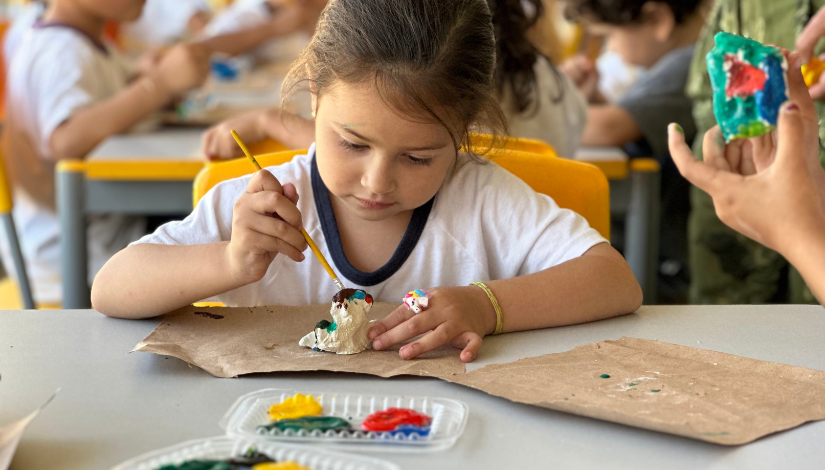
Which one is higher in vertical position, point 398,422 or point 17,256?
point 398,422

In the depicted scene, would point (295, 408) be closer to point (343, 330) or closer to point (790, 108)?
point (343, 330)

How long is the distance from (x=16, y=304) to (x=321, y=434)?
244cm

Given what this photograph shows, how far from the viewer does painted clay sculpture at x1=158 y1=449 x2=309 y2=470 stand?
56 centimetres

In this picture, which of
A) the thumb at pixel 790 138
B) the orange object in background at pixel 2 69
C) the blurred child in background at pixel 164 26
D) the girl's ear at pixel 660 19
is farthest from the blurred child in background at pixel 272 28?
the thumb at pixel 790 138

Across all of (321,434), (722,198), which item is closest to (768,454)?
(722,198)

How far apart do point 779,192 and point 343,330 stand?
428 mm

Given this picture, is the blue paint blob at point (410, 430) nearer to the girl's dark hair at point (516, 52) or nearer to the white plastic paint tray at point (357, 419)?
the white plastic paint tray at point (357, 419)

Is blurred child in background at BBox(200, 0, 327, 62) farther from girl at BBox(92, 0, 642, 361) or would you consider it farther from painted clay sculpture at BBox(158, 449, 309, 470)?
painted clay sculpture at BBox(158, 449, 309, 470)

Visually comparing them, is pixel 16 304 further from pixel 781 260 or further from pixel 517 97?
pixel 781 260

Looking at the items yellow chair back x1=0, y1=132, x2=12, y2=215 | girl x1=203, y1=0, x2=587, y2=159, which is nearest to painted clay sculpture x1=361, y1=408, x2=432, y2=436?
girl x1=203, y1=0, x2=587, y2=159

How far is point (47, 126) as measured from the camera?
7.39 feet

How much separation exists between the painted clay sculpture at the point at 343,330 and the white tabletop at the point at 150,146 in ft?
3.66

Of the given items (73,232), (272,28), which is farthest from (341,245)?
(272,28)

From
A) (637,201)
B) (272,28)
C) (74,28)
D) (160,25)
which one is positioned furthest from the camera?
(160,25)
